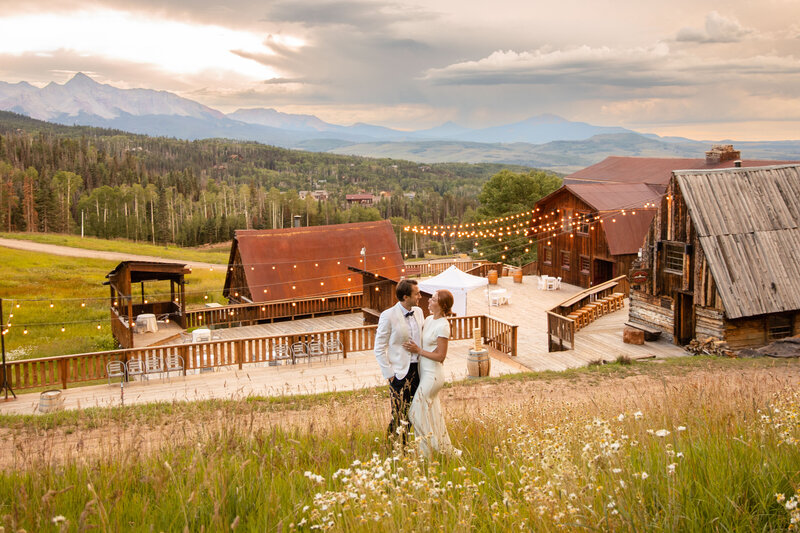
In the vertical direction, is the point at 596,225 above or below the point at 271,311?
above

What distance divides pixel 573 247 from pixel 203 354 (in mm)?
19038

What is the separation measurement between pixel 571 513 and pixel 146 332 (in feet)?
62.5

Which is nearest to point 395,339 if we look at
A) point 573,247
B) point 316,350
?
point 316,350

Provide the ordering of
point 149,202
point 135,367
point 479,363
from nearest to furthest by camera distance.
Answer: point 479,363, point 135,367, point 149,202

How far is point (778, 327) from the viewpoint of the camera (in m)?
16.4

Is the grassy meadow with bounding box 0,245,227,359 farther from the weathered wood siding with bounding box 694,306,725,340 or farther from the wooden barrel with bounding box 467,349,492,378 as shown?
the weathered wood siding with bounding box 694,306,725,340

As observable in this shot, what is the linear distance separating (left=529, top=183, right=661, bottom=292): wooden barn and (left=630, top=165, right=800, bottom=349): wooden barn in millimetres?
6955

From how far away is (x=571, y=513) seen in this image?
2.49 metres

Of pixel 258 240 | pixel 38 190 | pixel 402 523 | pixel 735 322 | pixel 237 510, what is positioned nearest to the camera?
pixel 402 523

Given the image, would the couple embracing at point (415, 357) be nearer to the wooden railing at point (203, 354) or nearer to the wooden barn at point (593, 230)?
the wooden railing at point (203, 354)

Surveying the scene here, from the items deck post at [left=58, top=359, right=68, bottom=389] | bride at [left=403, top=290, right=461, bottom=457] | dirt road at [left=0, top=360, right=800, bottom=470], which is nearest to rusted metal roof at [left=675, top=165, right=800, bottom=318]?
dirt road at [left=0, top=360, right=800, bottom=470]

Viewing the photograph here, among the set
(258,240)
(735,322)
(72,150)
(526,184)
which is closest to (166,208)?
(72,150)

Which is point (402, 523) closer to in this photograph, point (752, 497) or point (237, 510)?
point (237, 510)

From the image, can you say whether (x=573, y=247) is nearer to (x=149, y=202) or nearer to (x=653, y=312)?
(x=653, y=312)
